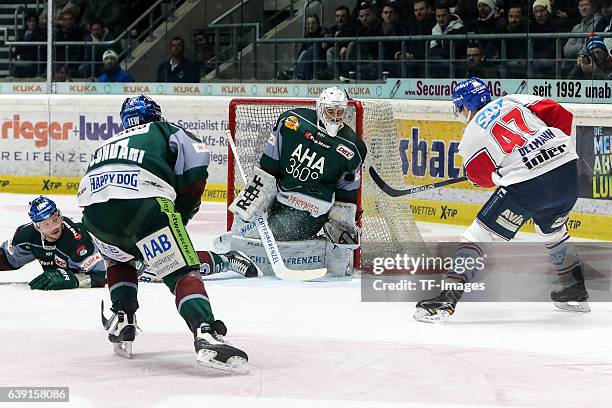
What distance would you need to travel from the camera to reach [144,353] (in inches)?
193

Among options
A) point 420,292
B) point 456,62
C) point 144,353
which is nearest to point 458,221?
point 456,62

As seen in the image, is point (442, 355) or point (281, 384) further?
point (442, 355)

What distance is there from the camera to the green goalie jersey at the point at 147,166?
177 inches

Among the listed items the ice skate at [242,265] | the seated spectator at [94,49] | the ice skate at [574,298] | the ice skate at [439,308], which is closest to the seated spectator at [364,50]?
the seated spectator at [94,49]

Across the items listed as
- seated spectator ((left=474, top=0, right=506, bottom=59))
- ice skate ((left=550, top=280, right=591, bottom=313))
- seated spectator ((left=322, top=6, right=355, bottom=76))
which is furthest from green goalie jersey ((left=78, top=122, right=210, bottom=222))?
seated spectator ((left=322, top=6, right=355, bottom=76))

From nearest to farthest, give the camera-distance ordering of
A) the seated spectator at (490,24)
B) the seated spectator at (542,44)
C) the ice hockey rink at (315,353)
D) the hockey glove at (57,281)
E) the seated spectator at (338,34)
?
the ice hockey rink at (315,353) → the hockey glove at (57,281) → the seated spectator at (542,44) → the seated spectator at (490,24) → the seated spectator at (338,34)

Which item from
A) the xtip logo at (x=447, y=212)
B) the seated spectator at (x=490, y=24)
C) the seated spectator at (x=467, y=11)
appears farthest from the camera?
the seated spectator at (x=467, y=11)

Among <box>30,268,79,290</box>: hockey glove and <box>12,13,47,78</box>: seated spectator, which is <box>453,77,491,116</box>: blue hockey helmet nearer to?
→ <box>30,268,79,290</box>: hockey glove

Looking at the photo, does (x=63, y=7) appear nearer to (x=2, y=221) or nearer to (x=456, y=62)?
(x=2, y=221)

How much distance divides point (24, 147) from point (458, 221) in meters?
4.42

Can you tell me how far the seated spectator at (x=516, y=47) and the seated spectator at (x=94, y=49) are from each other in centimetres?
435

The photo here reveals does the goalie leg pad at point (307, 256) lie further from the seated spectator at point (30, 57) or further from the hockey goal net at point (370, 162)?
the seated spectator at point (30, 57)

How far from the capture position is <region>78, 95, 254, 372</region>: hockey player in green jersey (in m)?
4.38

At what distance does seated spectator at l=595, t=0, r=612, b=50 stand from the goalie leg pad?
9.73 ft
